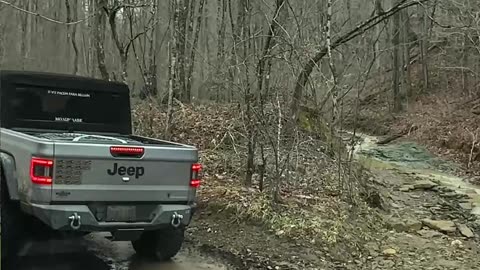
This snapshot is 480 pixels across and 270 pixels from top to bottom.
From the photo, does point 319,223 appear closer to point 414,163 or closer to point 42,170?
point 42,170

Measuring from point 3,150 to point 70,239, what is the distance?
1.71 meters

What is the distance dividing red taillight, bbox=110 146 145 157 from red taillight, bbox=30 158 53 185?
0.63m

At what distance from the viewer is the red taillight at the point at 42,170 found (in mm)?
5438

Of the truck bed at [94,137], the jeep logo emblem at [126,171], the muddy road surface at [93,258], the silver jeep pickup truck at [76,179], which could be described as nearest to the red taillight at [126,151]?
the silver jeep pickup truck at [76,179]

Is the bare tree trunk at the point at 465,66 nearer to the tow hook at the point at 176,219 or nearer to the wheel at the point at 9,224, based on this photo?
the tow hook at the point at 176,219

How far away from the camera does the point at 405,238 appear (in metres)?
8.98

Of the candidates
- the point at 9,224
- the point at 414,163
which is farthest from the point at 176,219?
the point at 414,163

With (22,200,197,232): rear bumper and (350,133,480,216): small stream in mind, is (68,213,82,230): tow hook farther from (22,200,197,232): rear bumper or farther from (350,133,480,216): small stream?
(350,133,480,216): small stream

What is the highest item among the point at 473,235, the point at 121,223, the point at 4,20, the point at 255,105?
the point at 4,20

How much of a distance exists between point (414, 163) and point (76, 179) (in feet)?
46.6

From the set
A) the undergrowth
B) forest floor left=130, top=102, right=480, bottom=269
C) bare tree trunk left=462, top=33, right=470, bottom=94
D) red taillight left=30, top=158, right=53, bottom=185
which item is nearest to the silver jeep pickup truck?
red taillight left=30, top=158, right=53, bottom=185

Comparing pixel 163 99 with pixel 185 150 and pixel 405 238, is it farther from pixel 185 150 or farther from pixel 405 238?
pixel 185 150

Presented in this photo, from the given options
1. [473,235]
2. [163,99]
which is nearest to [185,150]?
[473,235]

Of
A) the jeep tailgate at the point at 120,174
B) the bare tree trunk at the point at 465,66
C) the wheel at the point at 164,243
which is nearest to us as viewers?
the jeep tailgate at the point at 120,174
